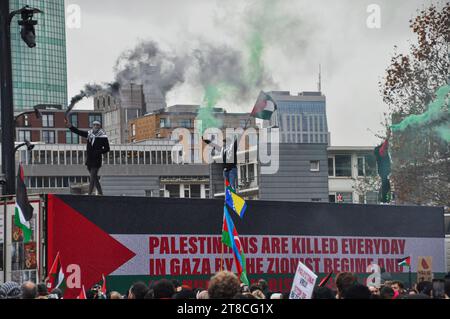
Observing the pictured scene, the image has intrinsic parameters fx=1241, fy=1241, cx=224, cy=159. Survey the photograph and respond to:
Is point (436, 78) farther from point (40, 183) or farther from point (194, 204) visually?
point (40, 183)

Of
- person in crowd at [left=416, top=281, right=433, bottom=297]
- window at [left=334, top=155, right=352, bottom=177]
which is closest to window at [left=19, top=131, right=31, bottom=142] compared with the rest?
window at [left=334, top=155, right=352, bottom=177]

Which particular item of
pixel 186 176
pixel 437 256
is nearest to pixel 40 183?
pixel 186 176

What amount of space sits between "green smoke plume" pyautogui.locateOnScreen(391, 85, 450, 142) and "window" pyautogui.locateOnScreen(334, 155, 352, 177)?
162 feet

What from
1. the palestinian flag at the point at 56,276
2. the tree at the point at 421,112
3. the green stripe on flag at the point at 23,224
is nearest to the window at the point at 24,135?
the tree at the point at 421,112

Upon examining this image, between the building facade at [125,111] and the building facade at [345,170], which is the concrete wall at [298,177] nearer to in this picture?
the building facade at [345,170]

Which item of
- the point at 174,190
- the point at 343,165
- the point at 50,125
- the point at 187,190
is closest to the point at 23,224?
the point at 343,165

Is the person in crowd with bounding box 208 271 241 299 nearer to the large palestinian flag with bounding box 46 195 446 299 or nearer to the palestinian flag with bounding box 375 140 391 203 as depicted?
the large palestinian flag with bounding box 46 195 446 299

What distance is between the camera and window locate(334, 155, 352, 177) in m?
102

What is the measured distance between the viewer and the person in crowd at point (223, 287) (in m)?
10.9

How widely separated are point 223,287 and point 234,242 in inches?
454

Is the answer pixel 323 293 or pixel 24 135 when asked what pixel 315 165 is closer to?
pixel 323 293

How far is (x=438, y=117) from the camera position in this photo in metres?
51.9

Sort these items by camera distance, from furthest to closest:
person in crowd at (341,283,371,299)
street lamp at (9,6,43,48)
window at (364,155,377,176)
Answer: window at (364,155,377,176) → street lamp at (9,6,43,48) → person in crowd at (341,283,371,299)
